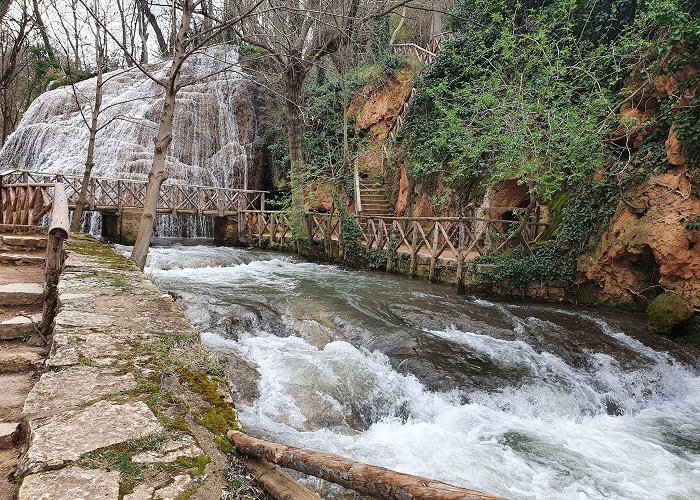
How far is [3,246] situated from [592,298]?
1029 cm

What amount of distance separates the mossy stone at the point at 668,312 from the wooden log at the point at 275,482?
7.73 meters

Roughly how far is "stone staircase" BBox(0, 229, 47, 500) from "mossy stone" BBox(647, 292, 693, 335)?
8.46m

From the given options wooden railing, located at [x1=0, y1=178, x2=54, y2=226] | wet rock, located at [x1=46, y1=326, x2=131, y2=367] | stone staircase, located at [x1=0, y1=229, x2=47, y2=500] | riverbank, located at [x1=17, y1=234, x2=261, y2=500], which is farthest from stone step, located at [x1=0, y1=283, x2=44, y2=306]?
wooden railing, located at [x1=0, y1=178, x2=54, y2=226]

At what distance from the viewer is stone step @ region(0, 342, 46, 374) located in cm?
→ 291

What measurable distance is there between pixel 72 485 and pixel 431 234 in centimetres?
1093

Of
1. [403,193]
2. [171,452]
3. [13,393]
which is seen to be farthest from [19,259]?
[403,193]

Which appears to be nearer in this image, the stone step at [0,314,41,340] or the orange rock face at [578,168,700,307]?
the stone step at [0,314,41,340]

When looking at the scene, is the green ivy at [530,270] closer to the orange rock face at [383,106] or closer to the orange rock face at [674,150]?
the orange rock face at [674,150]

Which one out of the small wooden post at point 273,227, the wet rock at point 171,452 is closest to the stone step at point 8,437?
the wet rock at point 171,452

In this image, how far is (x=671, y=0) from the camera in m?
7.52

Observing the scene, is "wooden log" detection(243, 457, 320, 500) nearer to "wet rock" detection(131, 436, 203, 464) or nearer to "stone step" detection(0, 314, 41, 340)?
"wet rock" detection(131, 436, 203, 464)

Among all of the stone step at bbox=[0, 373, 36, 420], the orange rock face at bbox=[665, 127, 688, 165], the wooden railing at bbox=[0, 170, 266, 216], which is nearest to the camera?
the stone step at bbox=[0, 373, 36, 420]

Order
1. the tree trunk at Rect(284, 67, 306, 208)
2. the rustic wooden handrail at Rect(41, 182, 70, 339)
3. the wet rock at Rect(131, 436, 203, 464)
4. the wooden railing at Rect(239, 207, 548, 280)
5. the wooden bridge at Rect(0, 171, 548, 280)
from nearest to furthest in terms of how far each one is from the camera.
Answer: the wet rock at Rect(131, 436, 203, 464), the rustic wooden handrail at Rect(41, 182, 70, 339), the wooden bridge at Rect(0, 171, 548, 280), the wooden railing at Rect(239, 207, 548, 280), the tree trunk at Rect(284, 67, 306, 208)

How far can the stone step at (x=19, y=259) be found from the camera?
5.62m
